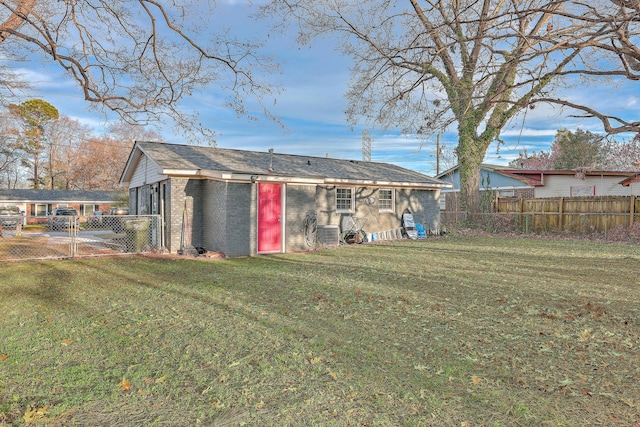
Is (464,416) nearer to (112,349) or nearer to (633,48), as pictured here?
(112,349)

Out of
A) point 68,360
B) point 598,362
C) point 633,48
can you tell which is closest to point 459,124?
point 633,48

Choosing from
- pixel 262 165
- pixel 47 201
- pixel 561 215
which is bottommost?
pixel 561 215

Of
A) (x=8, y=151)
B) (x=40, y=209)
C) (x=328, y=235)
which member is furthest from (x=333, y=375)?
(x=40, y=209)

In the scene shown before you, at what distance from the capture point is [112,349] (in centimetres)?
378

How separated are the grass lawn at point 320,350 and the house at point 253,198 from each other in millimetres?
3816

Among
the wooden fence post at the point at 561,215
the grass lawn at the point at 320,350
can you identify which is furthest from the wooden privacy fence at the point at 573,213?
the grass lawn at the point at 320,350

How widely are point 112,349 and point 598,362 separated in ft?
15.6

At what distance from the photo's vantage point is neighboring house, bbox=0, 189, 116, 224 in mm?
32906

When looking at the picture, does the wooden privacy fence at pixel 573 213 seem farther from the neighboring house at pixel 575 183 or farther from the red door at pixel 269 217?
the red door at pixel 269 217

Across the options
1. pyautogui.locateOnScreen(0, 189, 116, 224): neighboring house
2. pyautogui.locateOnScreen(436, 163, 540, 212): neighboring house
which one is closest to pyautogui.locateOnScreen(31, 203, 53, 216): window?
pyautogui.locateOnScreen(0, 189, 116, 224): neighboring house

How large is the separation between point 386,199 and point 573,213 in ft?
28.1

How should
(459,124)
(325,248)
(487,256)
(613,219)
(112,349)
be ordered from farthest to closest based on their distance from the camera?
(613,219), (325,248), (487,256), (459,124), (112,349)

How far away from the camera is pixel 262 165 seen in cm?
1345

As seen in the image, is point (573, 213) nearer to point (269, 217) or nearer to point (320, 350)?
point (269, 217)
